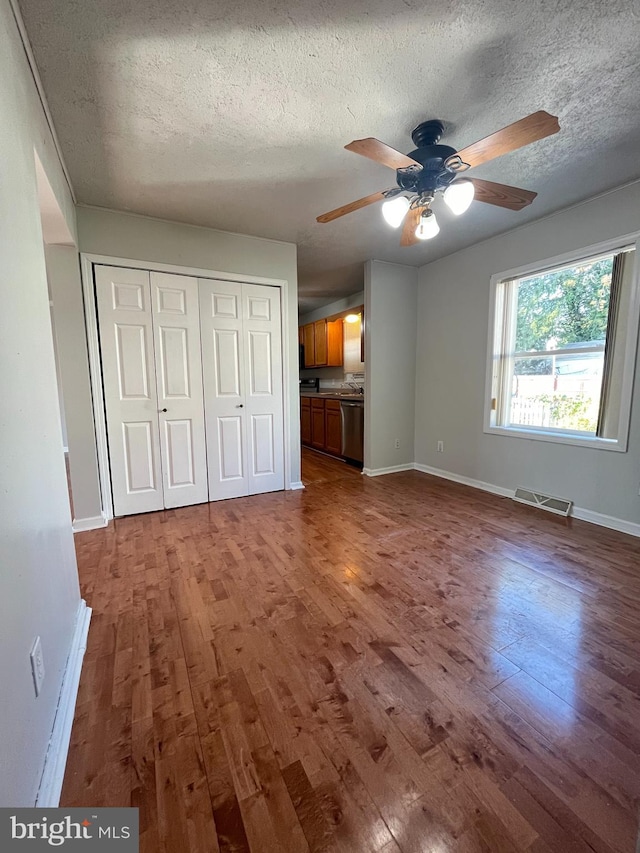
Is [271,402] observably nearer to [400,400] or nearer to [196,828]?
[400,400]

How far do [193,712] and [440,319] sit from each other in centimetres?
412

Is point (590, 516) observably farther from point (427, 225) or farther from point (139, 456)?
point (139, 456)

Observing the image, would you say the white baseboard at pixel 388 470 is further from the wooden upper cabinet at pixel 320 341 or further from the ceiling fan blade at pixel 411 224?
the ceiling fan blade at pixel 411 224

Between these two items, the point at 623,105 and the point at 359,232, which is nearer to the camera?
the point at 623,105

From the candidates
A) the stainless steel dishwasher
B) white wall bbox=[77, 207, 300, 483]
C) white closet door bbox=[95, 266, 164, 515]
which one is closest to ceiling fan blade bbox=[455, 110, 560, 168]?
white wall bbox=[77, 207, 300, 483]

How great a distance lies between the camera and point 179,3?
4.15ft

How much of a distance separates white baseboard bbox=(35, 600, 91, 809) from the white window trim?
11.7ft

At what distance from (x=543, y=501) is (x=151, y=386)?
12.0 feet

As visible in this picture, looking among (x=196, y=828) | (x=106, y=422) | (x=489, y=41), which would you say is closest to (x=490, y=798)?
(x=196, y=828)

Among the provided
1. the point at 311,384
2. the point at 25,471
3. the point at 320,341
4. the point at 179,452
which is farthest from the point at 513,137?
the point at 311,384

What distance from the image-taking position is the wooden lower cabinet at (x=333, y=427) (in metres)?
5.12

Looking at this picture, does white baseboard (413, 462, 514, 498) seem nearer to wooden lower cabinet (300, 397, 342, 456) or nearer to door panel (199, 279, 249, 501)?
wooden lower cabinet (300, 397, 342, 456)

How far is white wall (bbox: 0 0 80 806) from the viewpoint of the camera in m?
0.88

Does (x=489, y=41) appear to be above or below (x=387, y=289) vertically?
above
